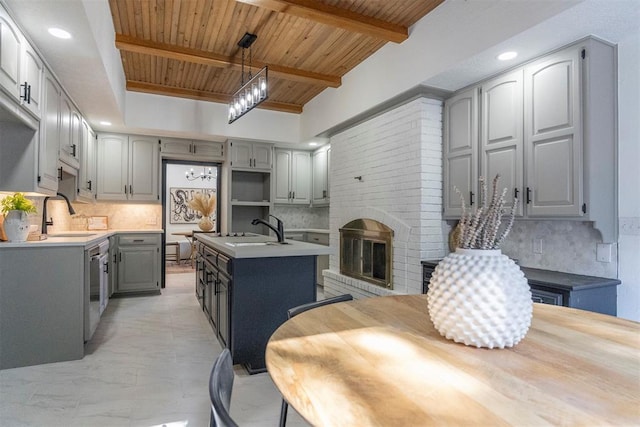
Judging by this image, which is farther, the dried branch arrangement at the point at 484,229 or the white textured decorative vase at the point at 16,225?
the white textured decorative vase at the point at 16,225

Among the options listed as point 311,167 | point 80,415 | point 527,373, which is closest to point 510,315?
point 527,373

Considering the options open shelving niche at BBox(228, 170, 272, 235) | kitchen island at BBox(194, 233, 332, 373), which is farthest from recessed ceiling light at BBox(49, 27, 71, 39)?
open shelving niche at BBox(228, 170, 272, 235)

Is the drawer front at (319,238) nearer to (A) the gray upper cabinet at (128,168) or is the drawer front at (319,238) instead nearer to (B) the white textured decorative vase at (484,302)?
(A) the gray upper cabinet at (128,168)

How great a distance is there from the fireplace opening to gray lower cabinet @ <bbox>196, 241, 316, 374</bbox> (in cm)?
139

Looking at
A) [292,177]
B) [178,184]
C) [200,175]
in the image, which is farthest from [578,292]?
[178,184]

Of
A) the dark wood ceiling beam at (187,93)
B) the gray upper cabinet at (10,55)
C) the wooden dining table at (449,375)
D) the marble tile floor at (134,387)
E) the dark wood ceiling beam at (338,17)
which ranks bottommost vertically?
the marble tile floor at (134,387)

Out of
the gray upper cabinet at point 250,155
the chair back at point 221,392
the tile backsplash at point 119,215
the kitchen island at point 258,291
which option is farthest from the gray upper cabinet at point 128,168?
the chair back at point 221,392

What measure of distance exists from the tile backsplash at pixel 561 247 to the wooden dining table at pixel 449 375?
1.58 metres

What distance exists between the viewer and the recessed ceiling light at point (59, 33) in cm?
242

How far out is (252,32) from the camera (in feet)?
11.4

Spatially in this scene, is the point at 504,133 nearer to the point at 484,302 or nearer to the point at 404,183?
the point at 404,183

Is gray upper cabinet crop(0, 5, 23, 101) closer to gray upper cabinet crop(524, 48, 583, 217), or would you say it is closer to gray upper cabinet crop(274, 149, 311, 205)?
gray upper cabinet crop(524, 48, 583, 217)

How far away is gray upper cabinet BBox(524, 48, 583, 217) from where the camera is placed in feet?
7.95

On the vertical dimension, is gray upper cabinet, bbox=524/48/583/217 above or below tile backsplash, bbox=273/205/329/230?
above
